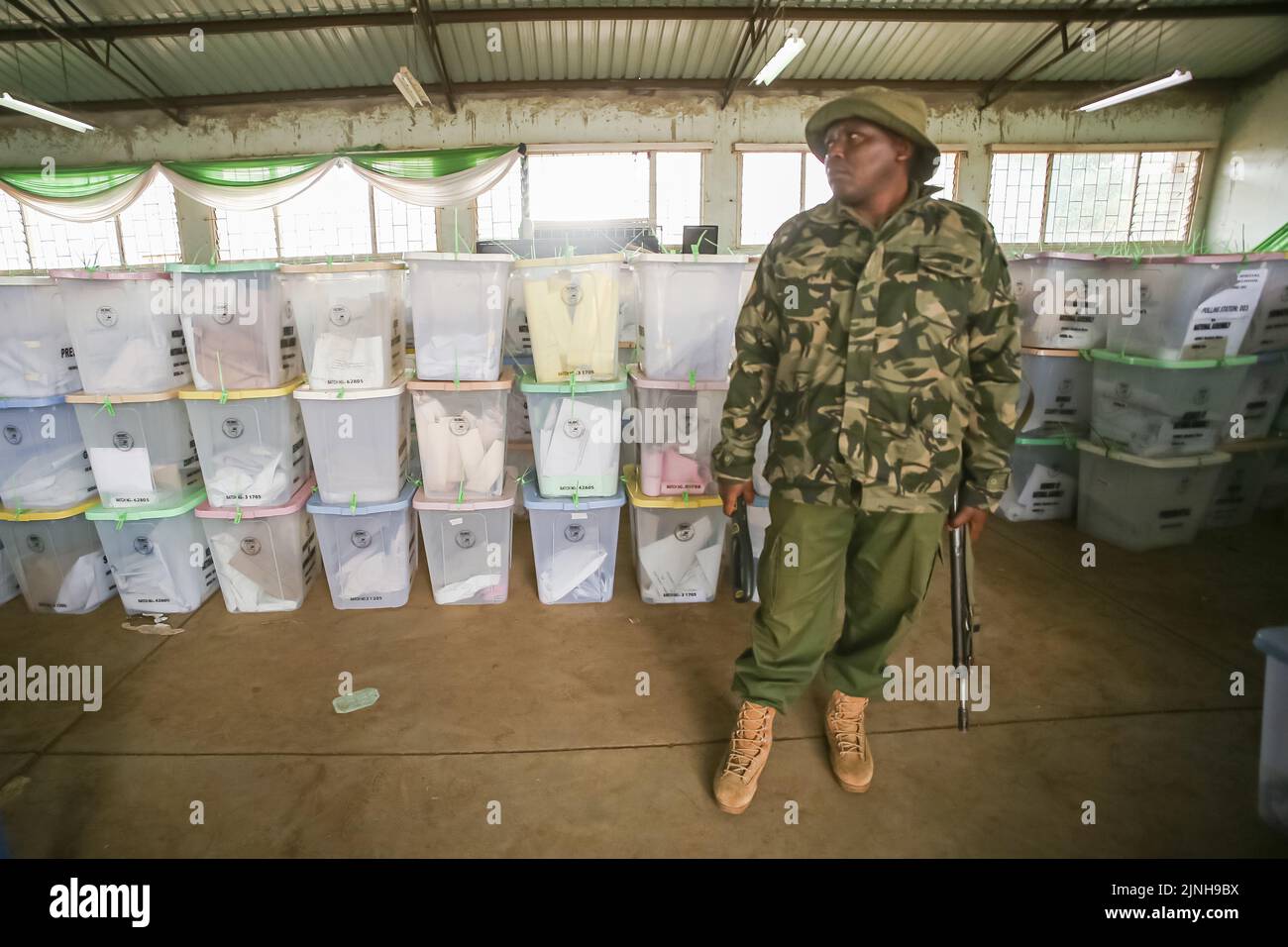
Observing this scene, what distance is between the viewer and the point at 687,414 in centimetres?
257

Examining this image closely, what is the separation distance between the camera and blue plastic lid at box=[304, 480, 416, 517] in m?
2.49

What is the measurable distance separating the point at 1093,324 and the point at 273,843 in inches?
146

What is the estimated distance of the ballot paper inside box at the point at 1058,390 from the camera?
11.0 feet

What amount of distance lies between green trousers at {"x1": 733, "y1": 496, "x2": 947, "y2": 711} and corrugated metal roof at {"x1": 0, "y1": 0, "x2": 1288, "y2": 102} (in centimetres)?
630

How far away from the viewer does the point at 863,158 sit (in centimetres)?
142

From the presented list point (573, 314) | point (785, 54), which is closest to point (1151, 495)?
point (573, 314)

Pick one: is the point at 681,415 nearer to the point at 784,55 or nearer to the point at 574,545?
the point at 574,545

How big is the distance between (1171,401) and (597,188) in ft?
20.5

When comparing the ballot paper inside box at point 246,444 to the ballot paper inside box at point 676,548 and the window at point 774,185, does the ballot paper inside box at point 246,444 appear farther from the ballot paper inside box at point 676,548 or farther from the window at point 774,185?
the window at point 774,185

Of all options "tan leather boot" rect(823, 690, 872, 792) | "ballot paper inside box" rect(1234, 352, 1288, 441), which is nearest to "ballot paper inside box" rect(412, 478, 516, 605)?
"tan leather boot" rect(823, 690, 872, 792)

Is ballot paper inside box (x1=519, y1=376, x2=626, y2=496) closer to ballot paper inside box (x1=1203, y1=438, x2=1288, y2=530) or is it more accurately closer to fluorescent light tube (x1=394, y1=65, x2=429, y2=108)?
ballot paper inside box (x1=1203, y1=438, x2=1288, y2=530)
